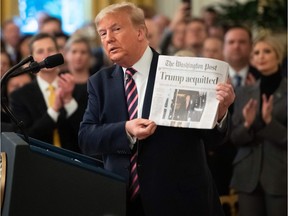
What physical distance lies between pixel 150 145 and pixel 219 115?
0.99 ft

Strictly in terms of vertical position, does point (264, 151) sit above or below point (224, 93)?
below

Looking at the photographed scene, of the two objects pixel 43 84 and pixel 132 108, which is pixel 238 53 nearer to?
pixel 43 84

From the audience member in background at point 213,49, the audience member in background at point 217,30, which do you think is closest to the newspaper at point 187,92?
the audience member in background at point 213,49

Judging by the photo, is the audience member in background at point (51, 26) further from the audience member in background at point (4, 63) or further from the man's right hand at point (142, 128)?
the man's right hand at point (142, 128)

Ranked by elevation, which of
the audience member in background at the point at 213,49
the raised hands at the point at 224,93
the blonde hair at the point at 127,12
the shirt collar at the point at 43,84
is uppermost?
the blonde hair at the point at 127,12

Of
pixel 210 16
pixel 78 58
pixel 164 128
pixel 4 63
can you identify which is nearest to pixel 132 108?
pixel 164 128

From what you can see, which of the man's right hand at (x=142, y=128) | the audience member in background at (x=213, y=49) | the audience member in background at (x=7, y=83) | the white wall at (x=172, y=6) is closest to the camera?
the man's right hand at (x=142, y=128)

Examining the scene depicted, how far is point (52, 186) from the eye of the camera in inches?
98.4

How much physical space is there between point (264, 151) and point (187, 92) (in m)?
2.08

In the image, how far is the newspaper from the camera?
2.77m

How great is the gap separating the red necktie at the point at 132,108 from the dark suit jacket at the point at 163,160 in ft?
0.08

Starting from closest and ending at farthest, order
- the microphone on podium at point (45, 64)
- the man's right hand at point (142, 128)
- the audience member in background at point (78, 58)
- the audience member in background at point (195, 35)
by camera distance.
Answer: the microphone on podium at point (45, 64), the man's right hand at point (142, 128), the audience member in background at point (78, 58), the audience member in background at point (195, 35)

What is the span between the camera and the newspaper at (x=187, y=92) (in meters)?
2.77

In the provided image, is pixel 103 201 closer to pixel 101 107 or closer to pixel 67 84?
pixel 101 107
